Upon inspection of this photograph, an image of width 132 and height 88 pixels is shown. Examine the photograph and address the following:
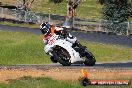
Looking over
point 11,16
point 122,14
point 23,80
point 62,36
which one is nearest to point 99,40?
point 122,14

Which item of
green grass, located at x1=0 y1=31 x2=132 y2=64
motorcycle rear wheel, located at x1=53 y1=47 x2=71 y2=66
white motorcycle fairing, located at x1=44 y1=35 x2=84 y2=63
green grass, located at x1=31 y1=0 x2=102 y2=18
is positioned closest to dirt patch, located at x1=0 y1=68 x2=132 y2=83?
white motorcycle fairing, located at x1=44 y1=35 x2=84 y2=63

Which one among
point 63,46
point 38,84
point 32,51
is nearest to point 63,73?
point 63,46

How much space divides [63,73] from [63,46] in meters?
1.82

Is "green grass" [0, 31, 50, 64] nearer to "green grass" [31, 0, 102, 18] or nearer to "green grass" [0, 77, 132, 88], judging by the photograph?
"green grass" [0, 77, 132, 88]

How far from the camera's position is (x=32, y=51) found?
109 feet

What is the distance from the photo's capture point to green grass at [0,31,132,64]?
3117 cm

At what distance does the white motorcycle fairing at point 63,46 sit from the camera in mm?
19734

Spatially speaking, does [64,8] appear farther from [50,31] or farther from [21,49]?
[50,31]


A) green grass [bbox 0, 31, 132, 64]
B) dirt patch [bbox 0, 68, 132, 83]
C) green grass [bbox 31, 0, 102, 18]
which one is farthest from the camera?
green grass [bbox 31, 0, 102, 18]

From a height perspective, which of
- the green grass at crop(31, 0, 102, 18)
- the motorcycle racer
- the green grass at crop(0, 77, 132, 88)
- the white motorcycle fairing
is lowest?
the green grass at crop(31, 0, 102, 18)

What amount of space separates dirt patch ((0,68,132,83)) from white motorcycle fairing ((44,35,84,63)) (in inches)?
47.8

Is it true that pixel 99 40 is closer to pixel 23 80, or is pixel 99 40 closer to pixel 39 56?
pixel 39 56

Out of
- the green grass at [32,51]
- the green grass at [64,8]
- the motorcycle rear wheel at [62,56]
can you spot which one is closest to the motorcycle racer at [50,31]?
the motorcycle rear wheel at [62,56]

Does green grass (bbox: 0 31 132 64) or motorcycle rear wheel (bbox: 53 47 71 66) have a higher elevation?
motorcycle rear wheel (bbox: 53 47 71 66)
